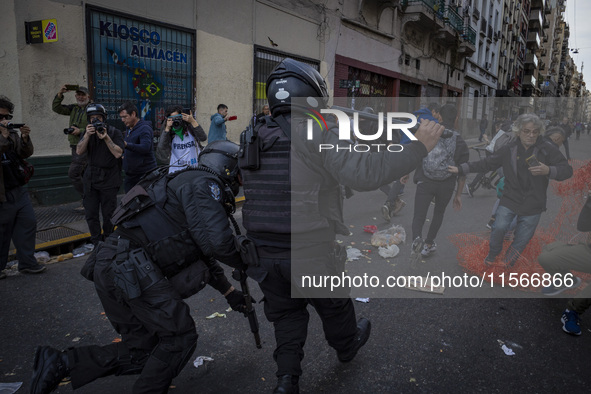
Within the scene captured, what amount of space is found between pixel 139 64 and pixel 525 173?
7.26 metres

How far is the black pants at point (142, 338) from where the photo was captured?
7.13ft

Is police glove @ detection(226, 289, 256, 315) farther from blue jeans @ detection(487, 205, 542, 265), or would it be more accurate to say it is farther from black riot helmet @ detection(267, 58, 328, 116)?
blue jeans @ detection(487, 205, 542, 265)

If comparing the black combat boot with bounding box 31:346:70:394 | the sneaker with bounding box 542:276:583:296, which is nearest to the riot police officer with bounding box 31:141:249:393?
the black combat boot with bounding box 31:346:70:394

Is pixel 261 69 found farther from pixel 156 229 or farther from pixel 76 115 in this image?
pixel 156 229

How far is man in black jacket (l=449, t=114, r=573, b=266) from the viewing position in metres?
4.09

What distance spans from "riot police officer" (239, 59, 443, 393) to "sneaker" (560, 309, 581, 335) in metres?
2.10

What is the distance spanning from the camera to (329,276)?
Answer: 2408 millimetres

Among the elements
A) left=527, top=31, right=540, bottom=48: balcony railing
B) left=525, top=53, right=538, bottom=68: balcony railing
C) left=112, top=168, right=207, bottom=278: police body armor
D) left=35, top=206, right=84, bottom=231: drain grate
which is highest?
left=527, top=31, right=540, bottom=48: balcony railing

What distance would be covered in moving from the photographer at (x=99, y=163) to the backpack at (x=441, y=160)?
3.65 metres

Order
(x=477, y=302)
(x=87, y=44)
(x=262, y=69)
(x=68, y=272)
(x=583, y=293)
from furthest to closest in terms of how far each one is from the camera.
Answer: (x=262, y=69) → (x=87, y=44) → (x=68, y=272) → (x=477, y=302) → (x=583, y=293)

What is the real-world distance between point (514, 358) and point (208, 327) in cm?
230

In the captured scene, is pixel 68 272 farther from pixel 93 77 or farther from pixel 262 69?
pixel 262 69

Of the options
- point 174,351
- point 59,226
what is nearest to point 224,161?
point 174,351

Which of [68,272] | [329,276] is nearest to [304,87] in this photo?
[329,276]
